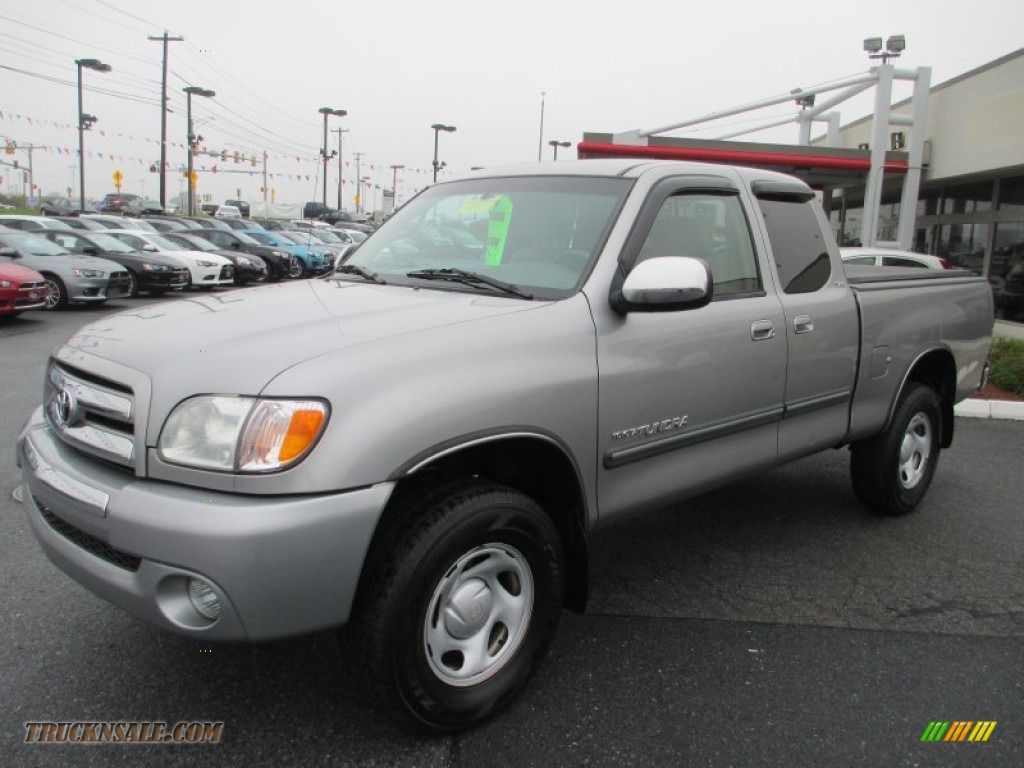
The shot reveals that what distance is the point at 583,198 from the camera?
10.9 feet

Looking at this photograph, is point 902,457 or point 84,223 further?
point 84,223

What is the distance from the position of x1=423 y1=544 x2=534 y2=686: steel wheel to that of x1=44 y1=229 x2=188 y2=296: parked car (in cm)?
1582

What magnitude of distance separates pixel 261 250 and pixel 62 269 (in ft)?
27.0

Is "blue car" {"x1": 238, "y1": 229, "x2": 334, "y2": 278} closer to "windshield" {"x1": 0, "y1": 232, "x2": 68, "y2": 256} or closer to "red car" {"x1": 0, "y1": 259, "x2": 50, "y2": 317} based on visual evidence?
"windshield" {"x1": 0, "y1": 232, "x2": 68, "y2": 256}

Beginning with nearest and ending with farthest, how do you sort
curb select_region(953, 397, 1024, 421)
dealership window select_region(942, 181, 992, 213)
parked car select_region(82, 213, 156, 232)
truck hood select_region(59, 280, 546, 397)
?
1. truck hood select_region(59, 280, 546, 397)
2. curb select_region(953, 397, 1024, 421)
3. dealership window select_region(942, 181, 992, 213)
4. parked car select_region(82, 213, 156, 232)

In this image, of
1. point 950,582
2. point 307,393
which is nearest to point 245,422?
point 307,393

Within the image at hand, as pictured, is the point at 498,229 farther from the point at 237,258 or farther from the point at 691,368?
the point at 237,258

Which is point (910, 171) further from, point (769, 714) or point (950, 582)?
point (769, 714)

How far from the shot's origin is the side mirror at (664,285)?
2.83 metres

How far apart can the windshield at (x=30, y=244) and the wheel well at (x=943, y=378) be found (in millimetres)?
14819

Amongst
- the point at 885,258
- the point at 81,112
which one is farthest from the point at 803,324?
the point at 81,112

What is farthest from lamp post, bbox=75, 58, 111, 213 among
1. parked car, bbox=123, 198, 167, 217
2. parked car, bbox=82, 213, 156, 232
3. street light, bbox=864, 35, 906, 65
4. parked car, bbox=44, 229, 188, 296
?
street light, bbox=864, 35, 906, 65

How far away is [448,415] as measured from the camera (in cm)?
239

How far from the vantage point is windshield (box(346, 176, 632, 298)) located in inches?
123
